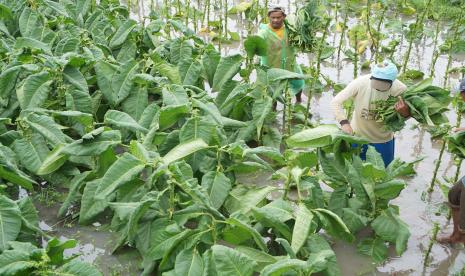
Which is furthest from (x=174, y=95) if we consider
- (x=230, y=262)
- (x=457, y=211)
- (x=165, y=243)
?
(x=457, y=211)

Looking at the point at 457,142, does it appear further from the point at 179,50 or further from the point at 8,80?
the point at 8,80

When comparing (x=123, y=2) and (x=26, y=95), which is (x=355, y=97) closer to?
(x=26, y=95)

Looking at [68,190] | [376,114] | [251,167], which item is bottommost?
[68,190]

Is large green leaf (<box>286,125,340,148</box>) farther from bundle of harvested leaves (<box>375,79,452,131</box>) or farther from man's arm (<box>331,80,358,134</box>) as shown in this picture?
bundle of harvested leaves (<box>375,79,452,131</box>)

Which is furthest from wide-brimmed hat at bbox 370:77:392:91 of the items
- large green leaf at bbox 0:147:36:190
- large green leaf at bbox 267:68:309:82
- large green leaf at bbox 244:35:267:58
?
large green leaf at bbox 0:147:36:190

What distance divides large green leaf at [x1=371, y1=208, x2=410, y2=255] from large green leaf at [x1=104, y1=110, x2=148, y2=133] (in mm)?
1768

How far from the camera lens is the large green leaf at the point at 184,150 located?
13.2 ft

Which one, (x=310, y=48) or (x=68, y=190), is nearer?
(x=68, y=190)

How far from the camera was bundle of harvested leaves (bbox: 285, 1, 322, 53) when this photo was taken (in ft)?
17.7

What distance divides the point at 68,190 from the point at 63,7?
103 inches

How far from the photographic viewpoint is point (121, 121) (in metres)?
4.50

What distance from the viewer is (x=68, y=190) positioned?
4.67 metres

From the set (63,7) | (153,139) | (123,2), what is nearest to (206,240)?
(153,139)

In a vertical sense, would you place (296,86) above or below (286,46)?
below
